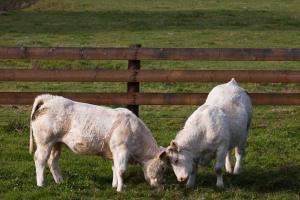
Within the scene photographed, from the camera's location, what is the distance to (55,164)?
9.63 metres

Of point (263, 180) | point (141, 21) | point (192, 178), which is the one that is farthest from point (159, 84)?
point (141, 21)

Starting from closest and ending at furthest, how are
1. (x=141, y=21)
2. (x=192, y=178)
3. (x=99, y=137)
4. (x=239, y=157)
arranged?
(x=99, y=137), (x=192, y=178), (x=239, y=157), (x=141, y=21)

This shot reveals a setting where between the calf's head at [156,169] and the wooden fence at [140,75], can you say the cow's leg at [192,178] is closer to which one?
the calf's head at [156,169]

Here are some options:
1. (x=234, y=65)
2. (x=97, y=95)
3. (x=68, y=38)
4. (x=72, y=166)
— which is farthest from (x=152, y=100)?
(x=68, y=38)

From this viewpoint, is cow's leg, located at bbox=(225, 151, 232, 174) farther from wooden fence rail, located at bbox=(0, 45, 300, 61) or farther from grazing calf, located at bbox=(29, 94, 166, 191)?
wooden fence rail, located at bbox=(0, 45, 300, 61)

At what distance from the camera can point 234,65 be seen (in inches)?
915

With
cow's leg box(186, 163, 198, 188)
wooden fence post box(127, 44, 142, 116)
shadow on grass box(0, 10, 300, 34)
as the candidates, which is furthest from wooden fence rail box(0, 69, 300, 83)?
shadow on grass box(0, 10, 300, 34)

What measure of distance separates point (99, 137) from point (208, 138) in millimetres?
1451

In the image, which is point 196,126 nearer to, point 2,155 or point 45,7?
point 2,155

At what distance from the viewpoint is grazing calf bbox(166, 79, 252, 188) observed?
30.0ft

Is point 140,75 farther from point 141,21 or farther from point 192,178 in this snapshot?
point 141,21

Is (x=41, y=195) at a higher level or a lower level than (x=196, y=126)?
lower

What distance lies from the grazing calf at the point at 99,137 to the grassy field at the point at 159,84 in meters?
0.32

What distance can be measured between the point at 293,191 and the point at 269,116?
544 centimetres
